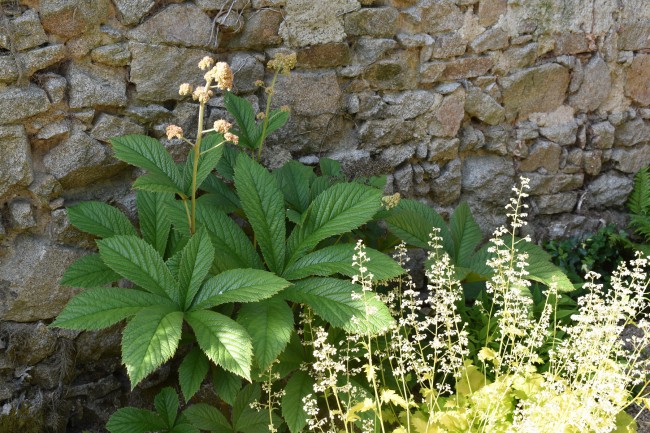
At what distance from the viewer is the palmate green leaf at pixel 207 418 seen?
2123 mm

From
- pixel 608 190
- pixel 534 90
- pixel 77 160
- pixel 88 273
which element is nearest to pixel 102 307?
pixel 88 273

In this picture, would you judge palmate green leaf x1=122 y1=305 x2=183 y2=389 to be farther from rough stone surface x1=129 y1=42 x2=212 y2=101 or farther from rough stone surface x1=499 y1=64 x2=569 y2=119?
rough stone surface x1=499 y1=64 x2=569 y2=119

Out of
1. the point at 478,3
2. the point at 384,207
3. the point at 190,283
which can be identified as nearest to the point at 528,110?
the point at 478,3

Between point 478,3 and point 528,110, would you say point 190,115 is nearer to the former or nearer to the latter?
point 478,3

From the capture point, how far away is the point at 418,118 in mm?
2912

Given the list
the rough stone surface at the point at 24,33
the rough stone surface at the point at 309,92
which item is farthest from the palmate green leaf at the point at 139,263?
the rough stone surface at the point at 309,92

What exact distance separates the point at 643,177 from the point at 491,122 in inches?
41.8

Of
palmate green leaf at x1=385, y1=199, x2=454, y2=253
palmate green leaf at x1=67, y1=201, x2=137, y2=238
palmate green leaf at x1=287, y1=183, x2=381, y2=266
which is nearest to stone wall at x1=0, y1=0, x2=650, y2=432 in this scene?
palmate green leaf at x1=67, y1=201, x2=137, y2=238

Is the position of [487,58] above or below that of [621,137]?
above

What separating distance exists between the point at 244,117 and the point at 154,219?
490 mm

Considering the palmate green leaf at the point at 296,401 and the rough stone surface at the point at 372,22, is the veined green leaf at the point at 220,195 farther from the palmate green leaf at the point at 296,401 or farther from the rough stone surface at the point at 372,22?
the rough stone surface at the point at 372,22

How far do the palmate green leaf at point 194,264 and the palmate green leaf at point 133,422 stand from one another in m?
0.43

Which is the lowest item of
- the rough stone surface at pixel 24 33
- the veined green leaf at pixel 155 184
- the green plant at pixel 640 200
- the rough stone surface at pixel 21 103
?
the green plant at pixel 640 200

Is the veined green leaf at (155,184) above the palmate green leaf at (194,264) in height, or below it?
above
